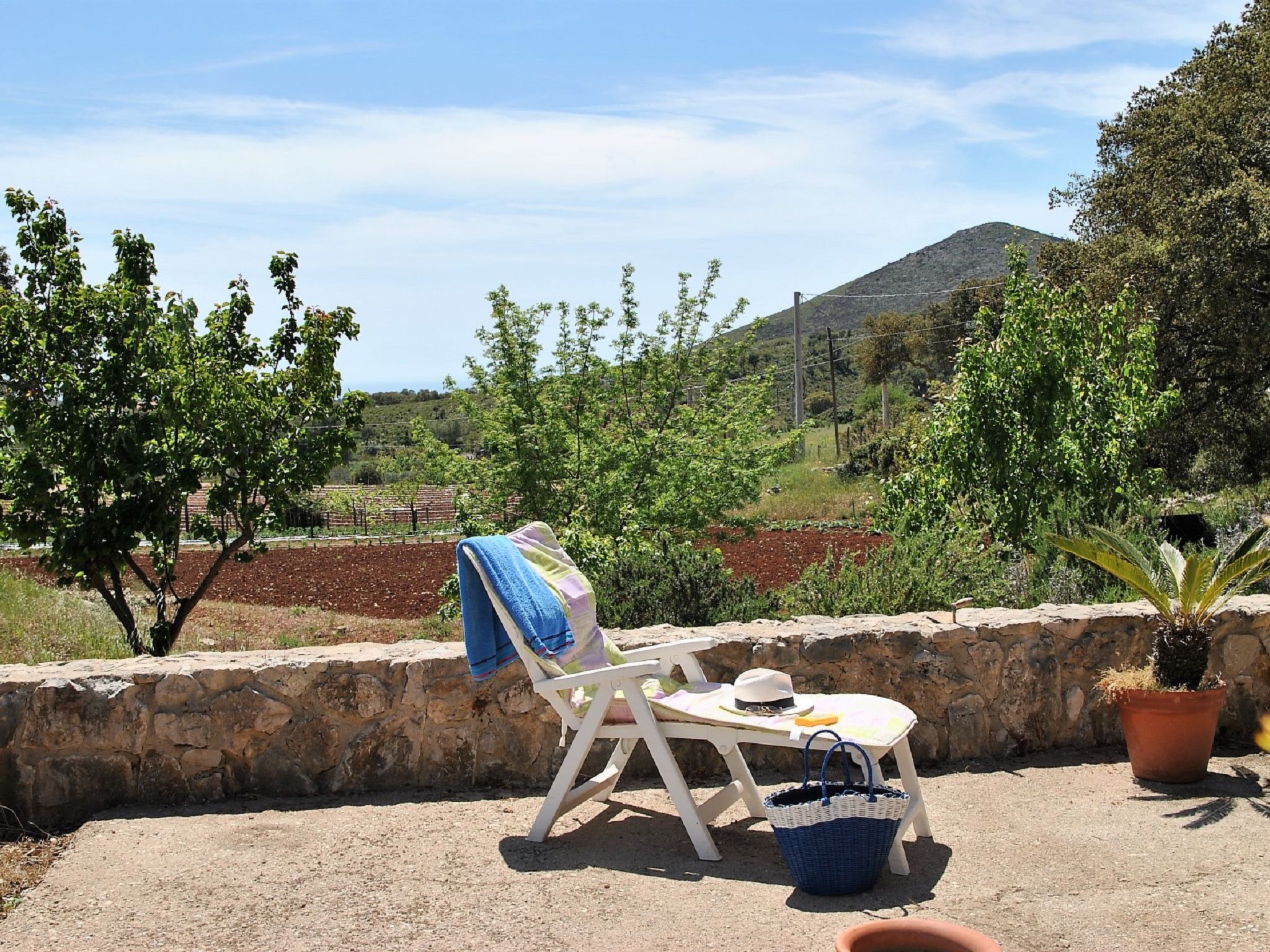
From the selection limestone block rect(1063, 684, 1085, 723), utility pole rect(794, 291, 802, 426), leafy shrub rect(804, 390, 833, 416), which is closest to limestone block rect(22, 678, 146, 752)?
limestone block rect(1063, 684, 1085, 723)

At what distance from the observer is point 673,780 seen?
409 centimetres

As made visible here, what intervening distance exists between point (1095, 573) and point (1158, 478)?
7.34ft

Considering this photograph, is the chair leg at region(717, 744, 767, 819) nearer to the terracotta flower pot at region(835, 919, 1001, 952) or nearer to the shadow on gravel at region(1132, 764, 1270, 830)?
the terracotta flower pot at region(835, 919, 1001, 952)

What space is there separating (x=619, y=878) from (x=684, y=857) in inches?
12.4

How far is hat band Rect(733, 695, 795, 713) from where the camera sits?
418 cm

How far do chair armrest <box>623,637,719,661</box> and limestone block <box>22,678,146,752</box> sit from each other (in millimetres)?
2006

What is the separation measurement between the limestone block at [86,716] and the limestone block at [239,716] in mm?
282

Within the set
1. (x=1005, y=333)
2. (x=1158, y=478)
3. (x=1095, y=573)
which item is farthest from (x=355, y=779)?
(x=1158, y=478)

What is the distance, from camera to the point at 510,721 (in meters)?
5.00

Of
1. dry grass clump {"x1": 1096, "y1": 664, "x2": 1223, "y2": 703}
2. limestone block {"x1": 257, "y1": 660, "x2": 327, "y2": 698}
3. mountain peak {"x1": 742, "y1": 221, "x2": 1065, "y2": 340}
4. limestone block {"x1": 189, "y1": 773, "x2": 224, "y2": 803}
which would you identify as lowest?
limestone block {"x1": 189, "y1": 773, "x2": 224, "y2": 803}

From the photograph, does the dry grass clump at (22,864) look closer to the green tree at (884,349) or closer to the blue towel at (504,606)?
the blue towel at (504,606)

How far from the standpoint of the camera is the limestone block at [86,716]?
15.3 ft

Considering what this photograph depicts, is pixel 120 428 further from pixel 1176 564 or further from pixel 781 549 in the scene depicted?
pixel 781 549

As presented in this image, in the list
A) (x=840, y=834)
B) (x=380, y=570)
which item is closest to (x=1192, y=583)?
(x=840, y=834)
